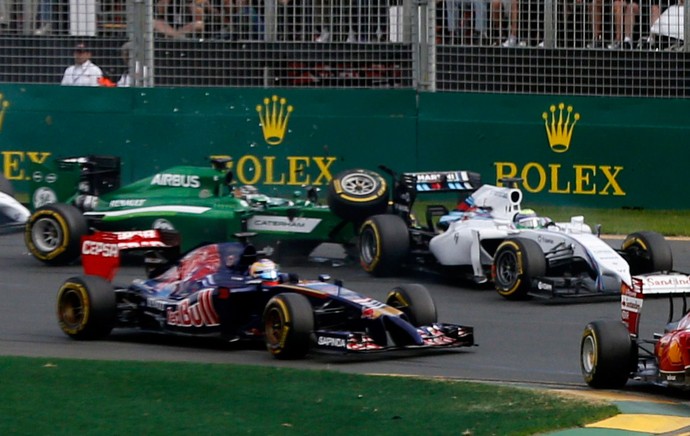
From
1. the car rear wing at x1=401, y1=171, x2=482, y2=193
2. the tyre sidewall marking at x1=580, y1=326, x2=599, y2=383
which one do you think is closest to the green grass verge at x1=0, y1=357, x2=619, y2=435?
the tyre sidewall marking at x1=580, y1=326, x2=599, y2=383

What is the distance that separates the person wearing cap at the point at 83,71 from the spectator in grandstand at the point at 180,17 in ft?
3.71

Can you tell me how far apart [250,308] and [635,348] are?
3.27 metres

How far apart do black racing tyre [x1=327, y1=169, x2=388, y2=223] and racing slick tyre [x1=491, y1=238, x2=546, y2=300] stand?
6.66 feet

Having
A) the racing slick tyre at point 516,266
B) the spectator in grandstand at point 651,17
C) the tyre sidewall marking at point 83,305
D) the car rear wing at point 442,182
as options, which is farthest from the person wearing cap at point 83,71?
the tyre sidewall marking at point 83,305

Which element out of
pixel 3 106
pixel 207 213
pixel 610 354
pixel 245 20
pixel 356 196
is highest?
pixel 245 20

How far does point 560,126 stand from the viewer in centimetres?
2003

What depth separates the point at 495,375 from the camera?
1066cm

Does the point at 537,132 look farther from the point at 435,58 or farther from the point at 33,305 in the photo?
the point at 33,305

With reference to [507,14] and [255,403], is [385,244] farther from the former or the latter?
[255,403]

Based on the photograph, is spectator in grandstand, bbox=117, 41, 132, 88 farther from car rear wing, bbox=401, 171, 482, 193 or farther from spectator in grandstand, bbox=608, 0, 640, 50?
spectator in grandstand, bbox=608, 0, 640, 50

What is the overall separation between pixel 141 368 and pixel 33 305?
12.6 feet

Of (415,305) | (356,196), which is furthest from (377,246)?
(415,305)

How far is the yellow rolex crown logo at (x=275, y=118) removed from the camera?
20469mm

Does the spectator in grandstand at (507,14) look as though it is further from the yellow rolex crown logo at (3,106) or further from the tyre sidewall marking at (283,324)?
the tyre sidewall marking at (283,324)
